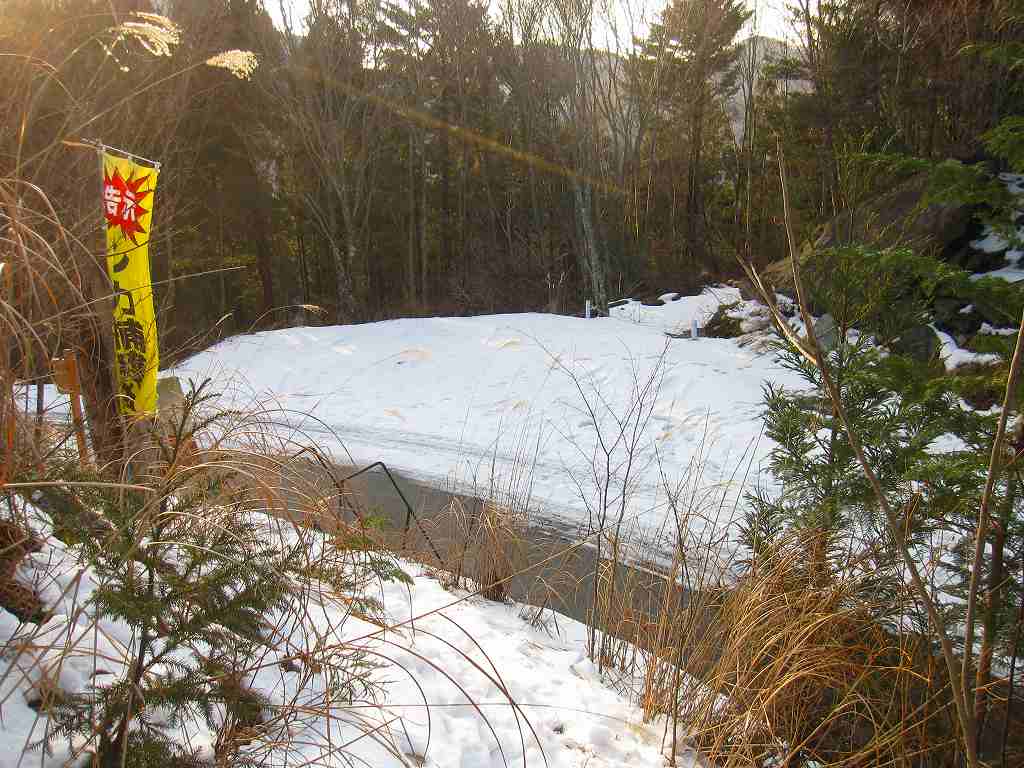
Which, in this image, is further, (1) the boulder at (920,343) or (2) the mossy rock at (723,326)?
(2) the mossy rock at (723,326)

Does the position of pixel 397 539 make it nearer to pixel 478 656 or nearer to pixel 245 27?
pixel 478 656

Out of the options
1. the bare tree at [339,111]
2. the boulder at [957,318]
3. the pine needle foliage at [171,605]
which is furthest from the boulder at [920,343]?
the bare tree at [339,111]

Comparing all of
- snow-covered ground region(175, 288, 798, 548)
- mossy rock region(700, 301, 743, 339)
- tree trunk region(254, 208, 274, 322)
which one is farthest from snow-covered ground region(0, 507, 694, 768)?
tree trunk region(254, 208, 274, 322)

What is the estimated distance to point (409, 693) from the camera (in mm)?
2494

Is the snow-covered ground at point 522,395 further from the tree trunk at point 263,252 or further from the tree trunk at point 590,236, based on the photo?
the tree trunk at point 263,252

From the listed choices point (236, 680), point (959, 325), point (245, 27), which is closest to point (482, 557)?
point (236, 680)

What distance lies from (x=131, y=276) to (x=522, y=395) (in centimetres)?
661

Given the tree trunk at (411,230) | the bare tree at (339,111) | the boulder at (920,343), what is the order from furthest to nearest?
the tree trunk at (411,230)
the bare tree at (339,111)
the boulder at (920,343)

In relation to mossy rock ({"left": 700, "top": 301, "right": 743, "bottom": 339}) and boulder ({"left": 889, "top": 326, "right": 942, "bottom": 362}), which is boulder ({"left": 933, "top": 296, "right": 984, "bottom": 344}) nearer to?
boulder ({"left": 889, "top": 326, "right": 942, "bottom": 362})

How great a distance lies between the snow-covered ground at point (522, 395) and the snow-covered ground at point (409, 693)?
257 centimetres

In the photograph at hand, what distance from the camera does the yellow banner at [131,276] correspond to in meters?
3.36

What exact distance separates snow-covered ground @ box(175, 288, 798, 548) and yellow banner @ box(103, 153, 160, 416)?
178cm

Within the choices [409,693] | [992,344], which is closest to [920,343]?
[992,344]

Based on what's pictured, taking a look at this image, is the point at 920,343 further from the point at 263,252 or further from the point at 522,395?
the point at 263,252
